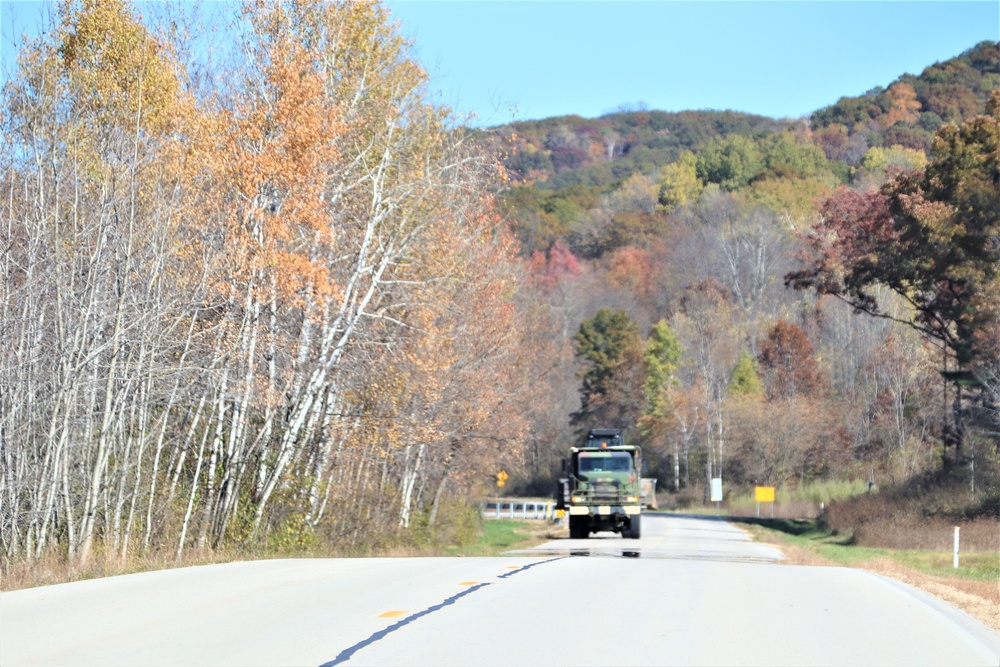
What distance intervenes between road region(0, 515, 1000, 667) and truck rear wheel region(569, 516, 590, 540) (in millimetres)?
19067

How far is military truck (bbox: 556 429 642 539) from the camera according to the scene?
34.2 metres

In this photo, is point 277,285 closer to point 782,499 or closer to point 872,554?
point 872,554

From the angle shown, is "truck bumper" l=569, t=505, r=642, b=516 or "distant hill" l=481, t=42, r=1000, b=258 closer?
"truck bumper" l=569, t=505, r=642, b=516

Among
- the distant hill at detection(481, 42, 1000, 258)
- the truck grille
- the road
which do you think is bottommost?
the road

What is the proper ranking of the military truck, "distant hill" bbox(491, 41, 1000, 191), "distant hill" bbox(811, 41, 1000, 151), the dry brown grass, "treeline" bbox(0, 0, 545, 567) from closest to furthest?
1. the dry brown grass
2. "treeline" bbox(0, 0, 545, 567)
3. the military truck
4. "distant hill" bbox(491, 41, 1000, 191)
5. "distant hill" bbox(811, 41, 1000, 151)

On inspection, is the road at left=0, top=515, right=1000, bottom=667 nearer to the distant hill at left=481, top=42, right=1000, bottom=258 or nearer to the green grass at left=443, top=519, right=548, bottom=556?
the green grass at left=443, top=519, right=548, bottom=556

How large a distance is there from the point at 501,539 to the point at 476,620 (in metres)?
29.5

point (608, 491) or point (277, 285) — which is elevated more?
point (277, 285)

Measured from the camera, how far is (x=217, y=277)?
20.4 metres

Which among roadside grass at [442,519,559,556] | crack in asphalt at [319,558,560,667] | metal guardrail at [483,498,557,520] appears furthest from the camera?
metal guardrail at [483,498,557,520]

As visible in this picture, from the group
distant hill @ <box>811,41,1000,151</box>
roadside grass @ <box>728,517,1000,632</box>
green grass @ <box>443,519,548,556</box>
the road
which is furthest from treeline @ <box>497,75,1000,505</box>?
distant hill @ <box>811,41,1000,151</box>

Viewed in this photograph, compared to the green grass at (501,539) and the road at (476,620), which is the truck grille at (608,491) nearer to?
the green grass at (501,539)

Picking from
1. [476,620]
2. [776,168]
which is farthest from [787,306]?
[476,620]

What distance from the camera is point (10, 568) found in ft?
51.2
